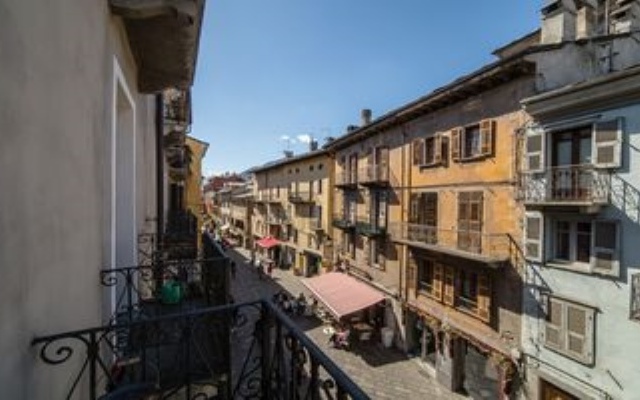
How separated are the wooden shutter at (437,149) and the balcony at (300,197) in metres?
17.3

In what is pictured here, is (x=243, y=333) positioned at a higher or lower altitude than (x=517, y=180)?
lower

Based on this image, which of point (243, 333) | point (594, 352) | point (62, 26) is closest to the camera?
point (62, 26)

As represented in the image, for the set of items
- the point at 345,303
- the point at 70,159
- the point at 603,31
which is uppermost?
the point at 603,31

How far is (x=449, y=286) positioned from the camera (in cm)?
1667

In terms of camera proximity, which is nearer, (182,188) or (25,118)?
(25,118)

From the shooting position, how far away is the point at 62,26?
2701mm

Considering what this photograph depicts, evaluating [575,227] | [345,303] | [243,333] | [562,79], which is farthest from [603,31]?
[243,333]

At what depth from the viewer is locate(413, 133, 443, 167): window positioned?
17239 mm

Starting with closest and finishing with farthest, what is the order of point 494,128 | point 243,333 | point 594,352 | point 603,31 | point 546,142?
point 594,352 → point 546,142 → point 603,31 → point 494,128 → point 243,333

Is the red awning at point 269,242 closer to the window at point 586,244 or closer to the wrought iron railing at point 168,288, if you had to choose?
the window at point 586,244

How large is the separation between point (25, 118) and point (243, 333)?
1957cm

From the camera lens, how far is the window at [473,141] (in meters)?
14.4

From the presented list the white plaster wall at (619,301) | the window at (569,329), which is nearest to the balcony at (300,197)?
the window at (569,329)

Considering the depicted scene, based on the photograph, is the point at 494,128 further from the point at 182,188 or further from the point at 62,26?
the point at 182,188
